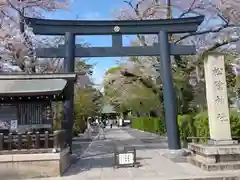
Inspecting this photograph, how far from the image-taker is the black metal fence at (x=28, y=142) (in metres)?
11.7

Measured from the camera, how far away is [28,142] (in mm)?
11789

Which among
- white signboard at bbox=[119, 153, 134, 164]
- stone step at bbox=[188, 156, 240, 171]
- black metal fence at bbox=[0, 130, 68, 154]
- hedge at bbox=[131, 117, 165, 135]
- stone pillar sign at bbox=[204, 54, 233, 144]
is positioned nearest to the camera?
stone step at bbox=[188, 156, 240, 171]

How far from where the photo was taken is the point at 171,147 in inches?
593

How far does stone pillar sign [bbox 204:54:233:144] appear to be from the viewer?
39.0 feet

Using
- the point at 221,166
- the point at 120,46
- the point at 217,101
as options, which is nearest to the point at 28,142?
the point at 120,46

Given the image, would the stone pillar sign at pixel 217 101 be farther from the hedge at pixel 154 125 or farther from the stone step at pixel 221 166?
the hedge at pixel 154 125

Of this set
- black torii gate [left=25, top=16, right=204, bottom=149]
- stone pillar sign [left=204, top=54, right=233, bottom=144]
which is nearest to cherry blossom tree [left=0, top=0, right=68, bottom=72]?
black torii gate [left=25, top=16, right=204, bottom=149]

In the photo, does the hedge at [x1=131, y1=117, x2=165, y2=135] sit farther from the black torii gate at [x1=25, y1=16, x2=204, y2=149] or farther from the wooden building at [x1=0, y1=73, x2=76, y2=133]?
the wooden building at [x1=0, y1=73, x2=76, y2=133]

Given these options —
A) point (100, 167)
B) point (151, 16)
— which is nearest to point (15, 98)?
point (100, 167)

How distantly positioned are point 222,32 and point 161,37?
957 cm

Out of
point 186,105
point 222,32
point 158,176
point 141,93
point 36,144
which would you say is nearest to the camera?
point 158,176

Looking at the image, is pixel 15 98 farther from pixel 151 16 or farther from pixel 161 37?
pixel 151 16

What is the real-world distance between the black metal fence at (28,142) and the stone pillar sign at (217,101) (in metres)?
6.00

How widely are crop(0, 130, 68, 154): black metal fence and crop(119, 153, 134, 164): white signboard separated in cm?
261
